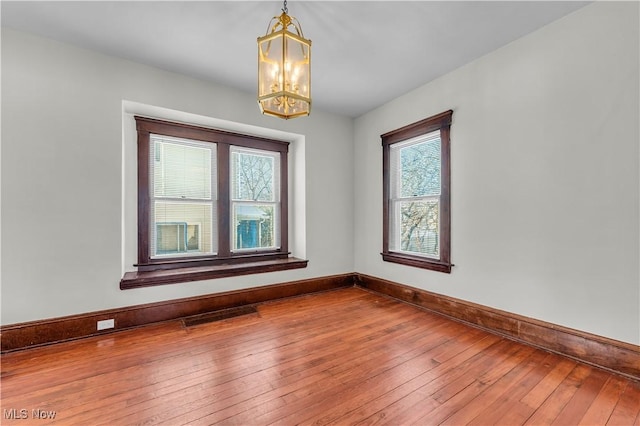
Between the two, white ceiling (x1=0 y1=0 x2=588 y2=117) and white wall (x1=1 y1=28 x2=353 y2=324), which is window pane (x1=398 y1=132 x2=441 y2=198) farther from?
white wall (x1=1 y1=28 x2=353 y2=324)

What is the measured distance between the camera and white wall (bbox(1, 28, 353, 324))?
Answer: 2.44 m

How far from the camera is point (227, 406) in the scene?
1724 mm

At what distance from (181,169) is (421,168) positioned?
10.3 feet

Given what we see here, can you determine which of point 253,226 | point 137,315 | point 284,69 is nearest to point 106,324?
point 137,315

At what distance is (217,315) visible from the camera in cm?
327

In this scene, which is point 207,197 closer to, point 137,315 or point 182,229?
point 182,229

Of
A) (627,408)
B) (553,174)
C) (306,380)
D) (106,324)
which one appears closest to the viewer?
(627,408)

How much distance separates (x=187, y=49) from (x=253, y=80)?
31.2 inches

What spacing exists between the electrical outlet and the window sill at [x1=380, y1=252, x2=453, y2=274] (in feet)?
10.9

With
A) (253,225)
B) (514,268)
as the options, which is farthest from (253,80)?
(514,268)

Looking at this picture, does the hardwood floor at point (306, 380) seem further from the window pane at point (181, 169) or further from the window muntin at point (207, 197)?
the window pane at point (181, 169)

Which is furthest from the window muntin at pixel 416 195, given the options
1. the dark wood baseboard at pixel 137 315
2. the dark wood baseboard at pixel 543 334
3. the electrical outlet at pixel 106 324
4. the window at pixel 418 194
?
the electrical outlet at pixel 106 324

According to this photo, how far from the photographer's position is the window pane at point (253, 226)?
13.1 ft

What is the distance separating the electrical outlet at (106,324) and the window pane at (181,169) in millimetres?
1449
